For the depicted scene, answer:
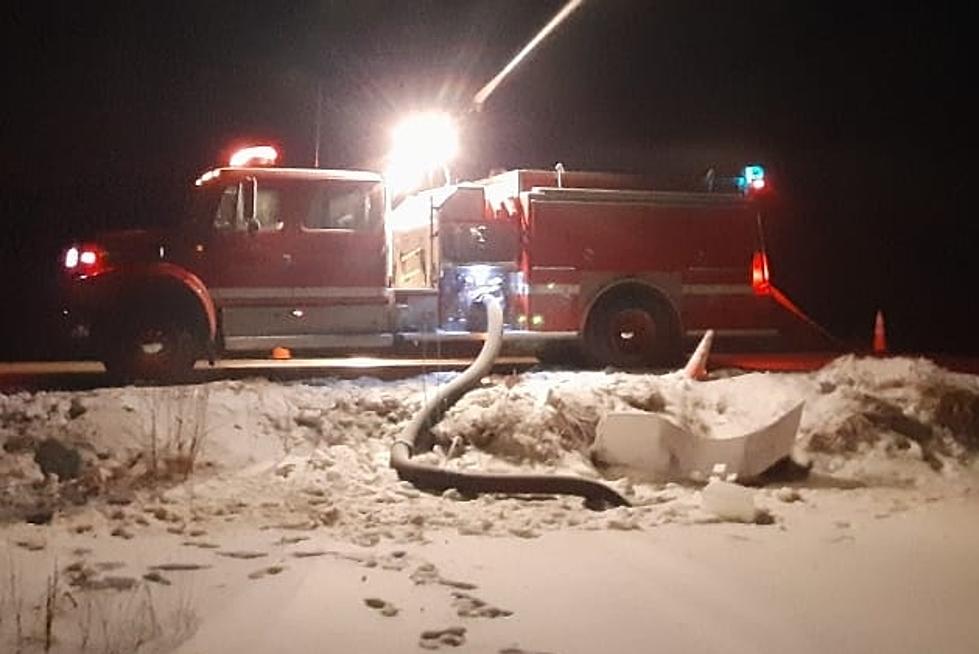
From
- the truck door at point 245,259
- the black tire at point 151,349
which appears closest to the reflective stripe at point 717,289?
the truck door at point 245,259

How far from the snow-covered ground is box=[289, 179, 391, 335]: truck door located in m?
1.89

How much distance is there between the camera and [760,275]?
16156 mm

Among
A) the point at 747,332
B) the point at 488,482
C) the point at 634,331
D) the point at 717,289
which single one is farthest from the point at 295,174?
the point at 488,482

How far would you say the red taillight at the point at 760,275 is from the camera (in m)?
16.1

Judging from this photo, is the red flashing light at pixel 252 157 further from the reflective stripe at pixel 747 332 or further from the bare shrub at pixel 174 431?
the reflective stripe at pixel 747 332

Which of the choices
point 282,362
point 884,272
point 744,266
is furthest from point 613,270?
point 884,272

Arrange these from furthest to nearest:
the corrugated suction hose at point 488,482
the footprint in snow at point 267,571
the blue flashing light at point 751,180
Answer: the blue flashing light at point 751,180 → the corrugated suction hose at point 488,482 → the footprint in snow at point 267,571

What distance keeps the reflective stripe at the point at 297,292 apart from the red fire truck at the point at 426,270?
15 millimetres

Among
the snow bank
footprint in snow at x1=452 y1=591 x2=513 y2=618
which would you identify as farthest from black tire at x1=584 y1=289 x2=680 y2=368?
footprint in snow at x1=452 y1=591 x2=513 y2=618

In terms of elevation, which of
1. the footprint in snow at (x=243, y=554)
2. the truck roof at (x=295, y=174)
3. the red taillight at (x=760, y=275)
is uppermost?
the truck roof at (x=295, y=174)

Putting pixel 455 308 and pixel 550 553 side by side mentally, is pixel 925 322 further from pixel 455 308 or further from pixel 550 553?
pixel 550 553

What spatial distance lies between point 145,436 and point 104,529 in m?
2.38

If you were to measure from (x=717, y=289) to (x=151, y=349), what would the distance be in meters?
6.61

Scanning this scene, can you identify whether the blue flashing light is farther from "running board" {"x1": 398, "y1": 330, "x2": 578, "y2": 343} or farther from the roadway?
"running board" {"x1": 398, "y1": 330, "x2": 578, "y2": 343}
